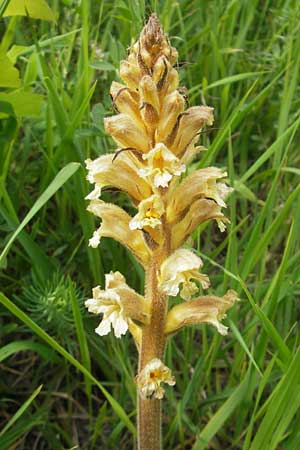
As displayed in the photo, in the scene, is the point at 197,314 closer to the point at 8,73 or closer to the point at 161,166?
the point at 161,166

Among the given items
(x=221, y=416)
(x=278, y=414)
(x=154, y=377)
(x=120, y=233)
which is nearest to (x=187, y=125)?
(x=120, y=233)

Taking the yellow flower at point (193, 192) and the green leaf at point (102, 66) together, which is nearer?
the yellow flower at point (193, 192)

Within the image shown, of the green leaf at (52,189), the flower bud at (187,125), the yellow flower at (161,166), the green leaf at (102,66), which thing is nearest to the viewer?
the yellow flower at (161,166)

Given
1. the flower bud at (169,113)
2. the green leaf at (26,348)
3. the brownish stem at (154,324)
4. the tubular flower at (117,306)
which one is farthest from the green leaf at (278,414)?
the green leaf at (26,348)

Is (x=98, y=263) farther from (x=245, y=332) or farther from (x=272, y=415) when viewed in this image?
(x=272, y=415)

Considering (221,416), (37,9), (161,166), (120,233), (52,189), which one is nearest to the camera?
(161,166)

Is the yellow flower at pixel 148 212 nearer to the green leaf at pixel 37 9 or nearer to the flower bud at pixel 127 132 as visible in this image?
the flower bud at pixel 127 132

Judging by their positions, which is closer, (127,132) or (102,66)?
(127,132)

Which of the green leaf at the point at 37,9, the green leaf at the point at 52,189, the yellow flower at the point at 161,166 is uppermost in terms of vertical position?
the green leaf at the point at 37,9
